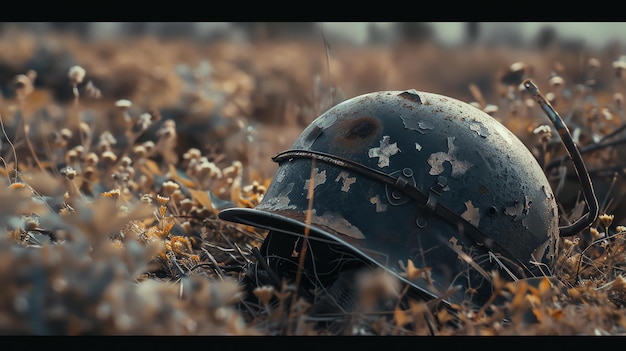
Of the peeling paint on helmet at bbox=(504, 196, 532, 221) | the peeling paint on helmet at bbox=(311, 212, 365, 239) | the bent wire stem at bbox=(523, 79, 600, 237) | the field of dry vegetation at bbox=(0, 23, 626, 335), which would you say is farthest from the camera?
the bent wire stem at bbox=(523, 79, 600, 237)

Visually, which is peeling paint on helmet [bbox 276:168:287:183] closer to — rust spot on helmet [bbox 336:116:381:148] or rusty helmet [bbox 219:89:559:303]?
rusty helmet [bbox 219:89:559:303]

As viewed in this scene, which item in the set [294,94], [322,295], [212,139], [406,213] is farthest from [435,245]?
[294,94]

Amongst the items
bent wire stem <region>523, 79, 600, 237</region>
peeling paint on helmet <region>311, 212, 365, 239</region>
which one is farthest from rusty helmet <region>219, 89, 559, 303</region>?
bent wire stem <region>523, 79, 600, 237</region>

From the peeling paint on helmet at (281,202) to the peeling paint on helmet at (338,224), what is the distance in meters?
0.14

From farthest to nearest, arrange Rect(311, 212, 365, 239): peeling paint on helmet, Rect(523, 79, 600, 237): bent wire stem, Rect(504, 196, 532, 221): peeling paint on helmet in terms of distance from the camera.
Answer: Rect(523, 79, 600, 237): bent wire stem
Rect(504, 196, 532, 221): peeling paint on helmet
Rect(311, 212, 365, 239): peeling paint on helmet

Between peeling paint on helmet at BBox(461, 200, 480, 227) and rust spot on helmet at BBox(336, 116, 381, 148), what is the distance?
1.40 ft

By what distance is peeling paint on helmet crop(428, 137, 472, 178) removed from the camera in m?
2.70

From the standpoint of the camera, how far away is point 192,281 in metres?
1.96

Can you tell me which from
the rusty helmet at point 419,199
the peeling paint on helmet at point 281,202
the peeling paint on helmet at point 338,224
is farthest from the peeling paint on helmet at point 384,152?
the peeling paint on helmet at point 281,202

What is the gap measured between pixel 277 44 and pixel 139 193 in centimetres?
1186

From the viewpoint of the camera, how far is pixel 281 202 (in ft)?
9.34

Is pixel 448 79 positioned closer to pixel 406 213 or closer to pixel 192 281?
pixel 406 213

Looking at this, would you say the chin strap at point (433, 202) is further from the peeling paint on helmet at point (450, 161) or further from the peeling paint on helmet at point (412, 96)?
the peeling paint on helmet at point (412, 96)

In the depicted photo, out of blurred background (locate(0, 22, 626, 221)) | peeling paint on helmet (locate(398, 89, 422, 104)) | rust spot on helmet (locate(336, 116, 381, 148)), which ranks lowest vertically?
blurred background (locate(0, 22, 626, 221))
